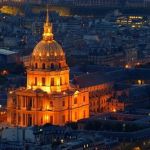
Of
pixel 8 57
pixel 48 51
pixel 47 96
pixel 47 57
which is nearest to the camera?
pixel 47 96

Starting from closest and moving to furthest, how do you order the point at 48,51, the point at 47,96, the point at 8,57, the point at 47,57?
the point at 47,96 → the point at 47,57 → the point at 48,51 → the point at 8,57

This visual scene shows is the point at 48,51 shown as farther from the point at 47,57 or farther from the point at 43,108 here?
the point at 43,108

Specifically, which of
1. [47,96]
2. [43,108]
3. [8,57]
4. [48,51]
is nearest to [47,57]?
[48,51]

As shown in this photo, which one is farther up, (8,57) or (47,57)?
(47,57)

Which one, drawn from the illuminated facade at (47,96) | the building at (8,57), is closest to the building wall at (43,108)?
the illuminated facade at (47,96)

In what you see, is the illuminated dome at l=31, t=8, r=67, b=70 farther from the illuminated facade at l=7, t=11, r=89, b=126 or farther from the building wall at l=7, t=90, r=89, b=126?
the building wall at l=7, t=90, r=89, b=126

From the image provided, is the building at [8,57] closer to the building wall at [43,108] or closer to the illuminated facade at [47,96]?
the illuminated facade at [47,96]

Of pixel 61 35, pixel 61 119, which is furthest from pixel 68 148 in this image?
pixel 61 35

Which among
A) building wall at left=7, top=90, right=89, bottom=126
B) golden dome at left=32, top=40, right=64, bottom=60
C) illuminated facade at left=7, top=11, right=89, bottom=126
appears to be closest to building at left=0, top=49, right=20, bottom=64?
golden dome at left=32, top=40, right=64, bottom=60

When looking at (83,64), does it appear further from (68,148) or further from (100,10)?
(100,10)
